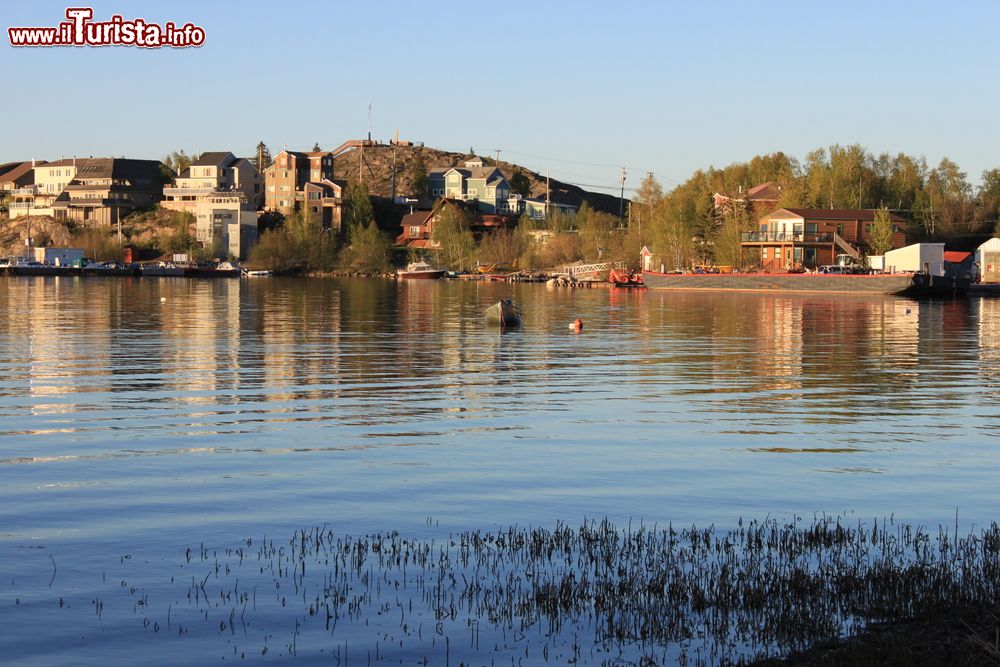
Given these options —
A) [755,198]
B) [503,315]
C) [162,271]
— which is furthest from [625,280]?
[503,315]

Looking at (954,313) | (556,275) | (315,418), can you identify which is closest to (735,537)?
(315,418)

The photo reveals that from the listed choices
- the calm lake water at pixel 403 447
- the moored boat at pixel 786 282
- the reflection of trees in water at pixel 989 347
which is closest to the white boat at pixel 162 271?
the moored boat at pixel 786 282

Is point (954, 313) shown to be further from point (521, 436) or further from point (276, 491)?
point (276, 491)

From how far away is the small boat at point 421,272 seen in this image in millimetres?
186625

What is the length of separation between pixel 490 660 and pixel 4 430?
779 inches

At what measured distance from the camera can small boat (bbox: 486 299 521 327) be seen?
6906 cm

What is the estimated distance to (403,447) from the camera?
26031mm

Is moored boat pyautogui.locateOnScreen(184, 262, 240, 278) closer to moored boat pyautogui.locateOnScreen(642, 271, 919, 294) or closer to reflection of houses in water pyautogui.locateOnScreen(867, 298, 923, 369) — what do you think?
moored boat pyautogui.locateOnScreen(642, 271, 919, 294)

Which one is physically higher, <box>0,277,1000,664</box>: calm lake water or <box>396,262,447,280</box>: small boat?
<box>396,262,447,280</box>: small boat

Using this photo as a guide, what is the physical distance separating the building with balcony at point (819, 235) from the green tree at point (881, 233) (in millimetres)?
2583

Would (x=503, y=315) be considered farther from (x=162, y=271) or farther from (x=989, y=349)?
(x=162, y=271)

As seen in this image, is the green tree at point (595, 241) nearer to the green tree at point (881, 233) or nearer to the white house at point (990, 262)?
the green tree at point (881, 233)

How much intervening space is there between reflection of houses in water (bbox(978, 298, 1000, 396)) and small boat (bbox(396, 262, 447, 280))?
10518cm

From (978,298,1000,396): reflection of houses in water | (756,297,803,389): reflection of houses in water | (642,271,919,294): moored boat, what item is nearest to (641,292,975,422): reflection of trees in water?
(756,297,803,389): reflection of houses in water
